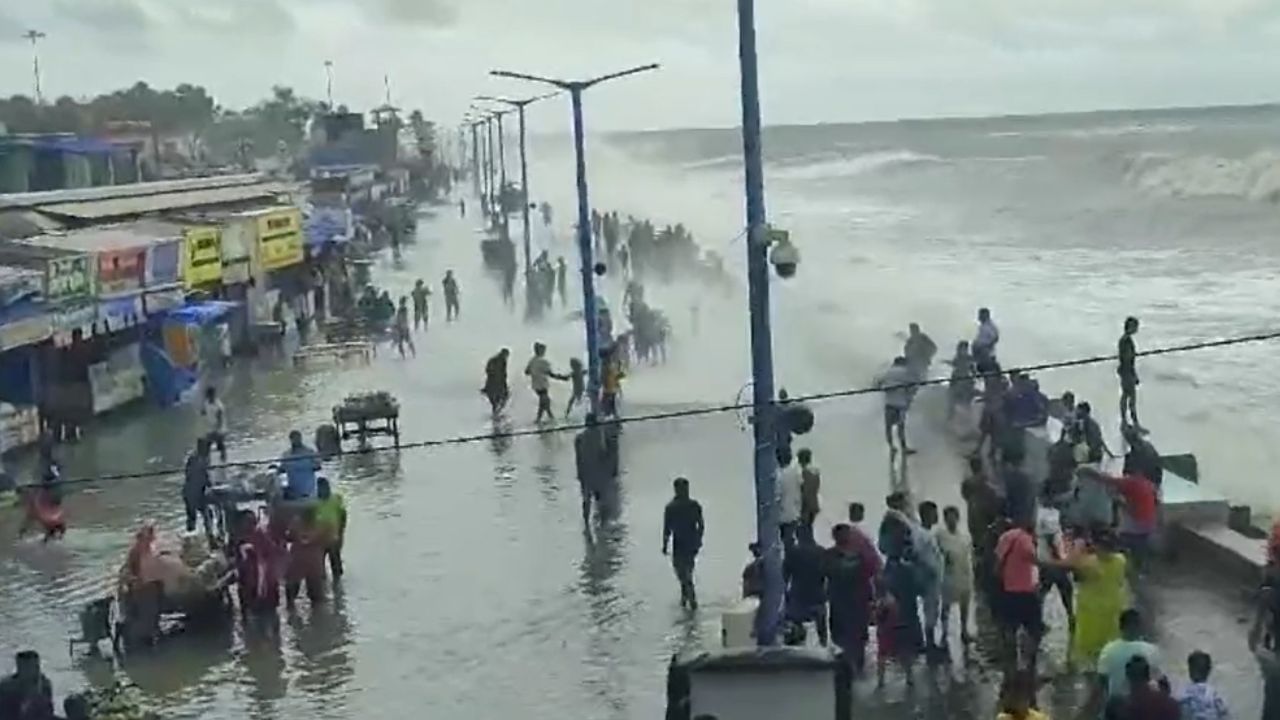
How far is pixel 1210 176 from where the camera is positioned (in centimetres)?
9900

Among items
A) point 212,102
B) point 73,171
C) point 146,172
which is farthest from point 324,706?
point 212,102

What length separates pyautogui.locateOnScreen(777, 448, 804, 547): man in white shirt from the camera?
1552 cm

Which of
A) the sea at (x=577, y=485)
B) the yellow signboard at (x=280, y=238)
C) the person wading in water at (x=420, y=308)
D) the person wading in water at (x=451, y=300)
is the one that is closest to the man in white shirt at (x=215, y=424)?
the sea at (x=577, y=485)

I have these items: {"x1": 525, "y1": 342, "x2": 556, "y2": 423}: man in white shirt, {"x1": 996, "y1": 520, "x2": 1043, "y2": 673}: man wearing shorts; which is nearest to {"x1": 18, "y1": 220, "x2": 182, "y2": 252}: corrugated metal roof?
{"x1": 525, "y1": 342, "x2": 556, "y2": 423}: man in white shirt

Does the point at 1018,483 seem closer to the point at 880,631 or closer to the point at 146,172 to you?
the point at 880,631

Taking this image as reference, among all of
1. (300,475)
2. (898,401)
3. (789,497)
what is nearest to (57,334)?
(300,475)

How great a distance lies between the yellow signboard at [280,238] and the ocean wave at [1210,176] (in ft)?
193

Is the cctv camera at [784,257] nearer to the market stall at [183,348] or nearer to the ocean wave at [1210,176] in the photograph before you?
the market stall at [183,348]

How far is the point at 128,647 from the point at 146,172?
215ft

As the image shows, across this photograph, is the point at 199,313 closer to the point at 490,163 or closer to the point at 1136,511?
the point at 1136,511

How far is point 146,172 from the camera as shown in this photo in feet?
255

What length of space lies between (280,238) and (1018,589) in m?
30.9

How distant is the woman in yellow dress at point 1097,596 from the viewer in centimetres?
1257

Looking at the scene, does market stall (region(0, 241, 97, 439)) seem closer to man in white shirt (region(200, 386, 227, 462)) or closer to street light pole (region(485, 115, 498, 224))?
man in white shirt (region(200, 386, 227, 462))
